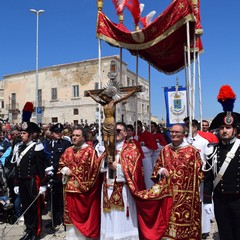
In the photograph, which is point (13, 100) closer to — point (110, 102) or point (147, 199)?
point (110, 102)

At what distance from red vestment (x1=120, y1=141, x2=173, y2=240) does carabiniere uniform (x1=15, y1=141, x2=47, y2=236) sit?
1668 millimetres

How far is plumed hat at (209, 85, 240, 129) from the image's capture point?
12.9ft

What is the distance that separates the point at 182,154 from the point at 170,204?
2.33 ft

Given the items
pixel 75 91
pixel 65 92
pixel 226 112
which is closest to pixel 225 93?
pixel 226 112

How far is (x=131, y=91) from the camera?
4.73 meters

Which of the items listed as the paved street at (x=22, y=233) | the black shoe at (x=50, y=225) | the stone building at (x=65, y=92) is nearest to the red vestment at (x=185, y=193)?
the paved street at (x=22, y=233)

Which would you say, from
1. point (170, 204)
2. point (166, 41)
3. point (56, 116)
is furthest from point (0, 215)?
point (56, 116)

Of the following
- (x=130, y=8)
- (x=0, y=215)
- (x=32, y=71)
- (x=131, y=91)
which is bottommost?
(x=0, y=215)

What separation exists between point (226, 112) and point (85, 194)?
95.9 inches

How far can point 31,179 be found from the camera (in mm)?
5613

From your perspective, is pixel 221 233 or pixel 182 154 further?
pixel 182 154

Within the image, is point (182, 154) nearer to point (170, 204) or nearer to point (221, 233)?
point (170, 204)

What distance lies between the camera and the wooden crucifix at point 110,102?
464cm

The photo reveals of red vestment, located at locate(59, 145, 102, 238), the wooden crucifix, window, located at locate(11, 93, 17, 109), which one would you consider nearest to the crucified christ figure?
the wooden crucifix
